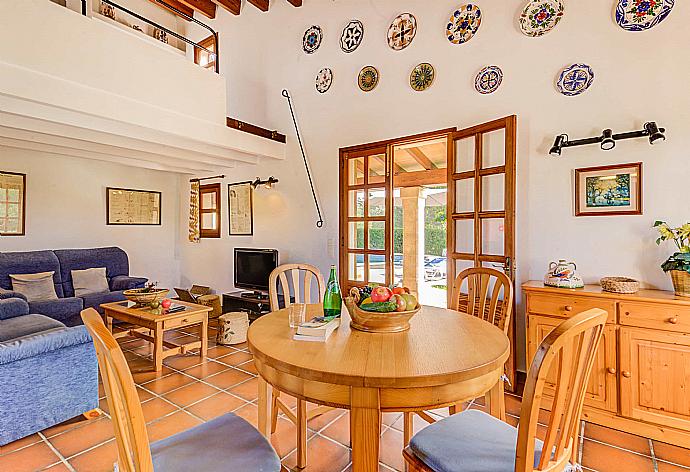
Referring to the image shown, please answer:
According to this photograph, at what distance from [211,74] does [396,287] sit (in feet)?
12.3

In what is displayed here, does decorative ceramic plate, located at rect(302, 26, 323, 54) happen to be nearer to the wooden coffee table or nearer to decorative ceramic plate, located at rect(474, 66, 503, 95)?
decorative ceramic plate, located at rect(474, 66, 503, 95)

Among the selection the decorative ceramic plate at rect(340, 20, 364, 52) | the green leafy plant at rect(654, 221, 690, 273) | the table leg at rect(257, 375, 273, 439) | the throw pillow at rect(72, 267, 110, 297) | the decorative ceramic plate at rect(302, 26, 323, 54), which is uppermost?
the decorative ceramic plate at rect(302, 26, 323, 54)

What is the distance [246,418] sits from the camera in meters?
2.58

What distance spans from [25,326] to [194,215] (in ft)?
11.6

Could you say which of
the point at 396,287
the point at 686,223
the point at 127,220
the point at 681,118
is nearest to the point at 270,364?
the point at 396,287

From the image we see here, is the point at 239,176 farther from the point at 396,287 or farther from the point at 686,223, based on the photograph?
the point at 686,223

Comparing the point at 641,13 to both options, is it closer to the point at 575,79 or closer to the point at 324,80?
the point at 575,79

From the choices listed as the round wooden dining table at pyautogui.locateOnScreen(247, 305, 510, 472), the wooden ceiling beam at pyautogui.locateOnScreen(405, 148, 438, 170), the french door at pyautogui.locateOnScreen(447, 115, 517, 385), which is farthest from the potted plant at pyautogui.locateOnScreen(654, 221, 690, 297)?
the wooden ceiling beam at pyautogui.locateOnScreen(405, 148, 438, 170)

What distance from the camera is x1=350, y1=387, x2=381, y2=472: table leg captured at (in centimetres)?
118

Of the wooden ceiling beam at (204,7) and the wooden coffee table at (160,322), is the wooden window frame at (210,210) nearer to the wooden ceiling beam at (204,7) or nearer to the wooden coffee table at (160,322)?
the wooden coffee table at (160,322)

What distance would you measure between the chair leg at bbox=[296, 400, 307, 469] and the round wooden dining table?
605 mm

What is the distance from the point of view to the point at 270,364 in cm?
133

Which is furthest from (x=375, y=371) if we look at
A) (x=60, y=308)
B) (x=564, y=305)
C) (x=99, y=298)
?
(x=99, y=298)

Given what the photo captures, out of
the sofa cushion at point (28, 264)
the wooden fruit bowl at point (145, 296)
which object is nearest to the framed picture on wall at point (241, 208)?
the wooden fruit bowl at point (145, 296)
